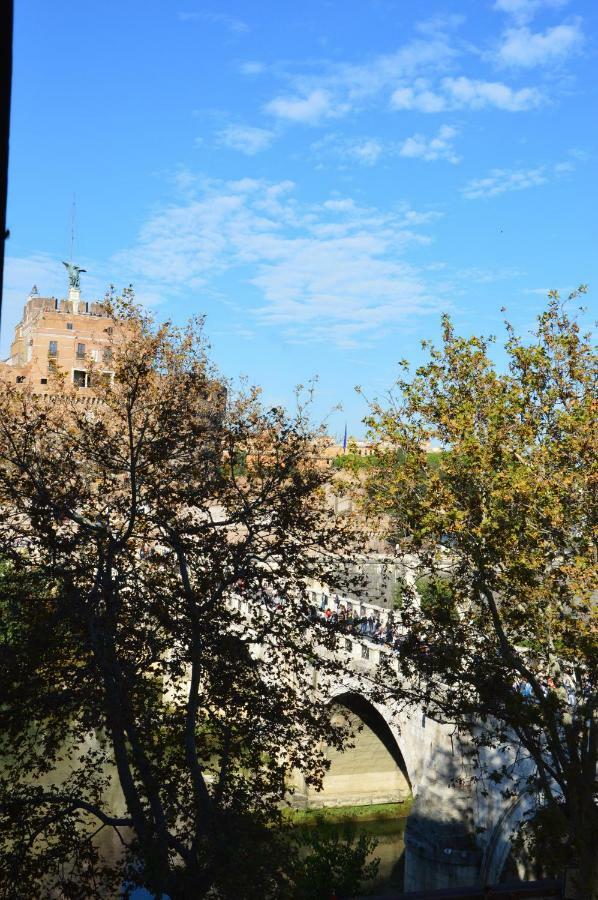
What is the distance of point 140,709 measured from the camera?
33.2ft

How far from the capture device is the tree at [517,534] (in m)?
11.0

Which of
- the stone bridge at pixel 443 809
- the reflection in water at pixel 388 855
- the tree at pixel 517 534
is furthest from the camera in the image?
the reflection in water at pixel 388 855

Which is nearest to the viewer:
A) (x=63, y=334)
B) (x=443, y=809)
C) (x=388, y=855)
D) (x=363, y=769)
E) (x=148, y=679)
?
(x=148, y=679)

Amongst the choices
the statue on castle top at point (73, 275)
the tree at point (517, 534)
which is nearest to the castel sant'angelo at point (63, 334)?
the statue on castle top at point (73, 275)

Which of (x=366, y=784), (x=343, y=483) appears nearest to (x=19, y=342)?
(x=366, y=784)

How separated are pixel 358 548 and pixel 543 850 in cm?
421

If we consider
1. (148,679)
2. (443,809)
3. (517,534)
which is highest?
(517,534)

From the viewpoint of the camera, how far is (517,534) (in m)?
12.1

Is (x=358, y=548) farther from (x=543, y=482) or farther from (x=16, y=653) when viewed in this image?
(x=16, y=653)

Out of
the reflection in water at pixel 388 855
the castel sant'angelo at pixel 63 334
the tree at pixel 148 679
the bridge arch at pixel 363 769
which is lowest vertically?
the reflection in water at pixel 388 855

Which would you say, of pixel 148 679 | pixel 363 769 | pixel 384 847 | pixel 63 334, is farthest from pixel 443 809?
pixel 63 334

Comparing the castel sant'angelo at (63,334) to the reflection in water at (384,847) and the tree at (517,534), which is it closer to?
the reflection in water at (384,847)

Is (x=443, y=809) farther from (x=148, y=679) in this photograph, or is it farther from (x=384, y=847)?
(x=148, y=679)

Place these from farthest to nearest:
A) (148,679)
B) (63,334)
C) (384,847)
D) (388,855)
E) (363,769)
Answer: (63,334) → (363,769) → (384,847) → (388,855) → (148,679)
